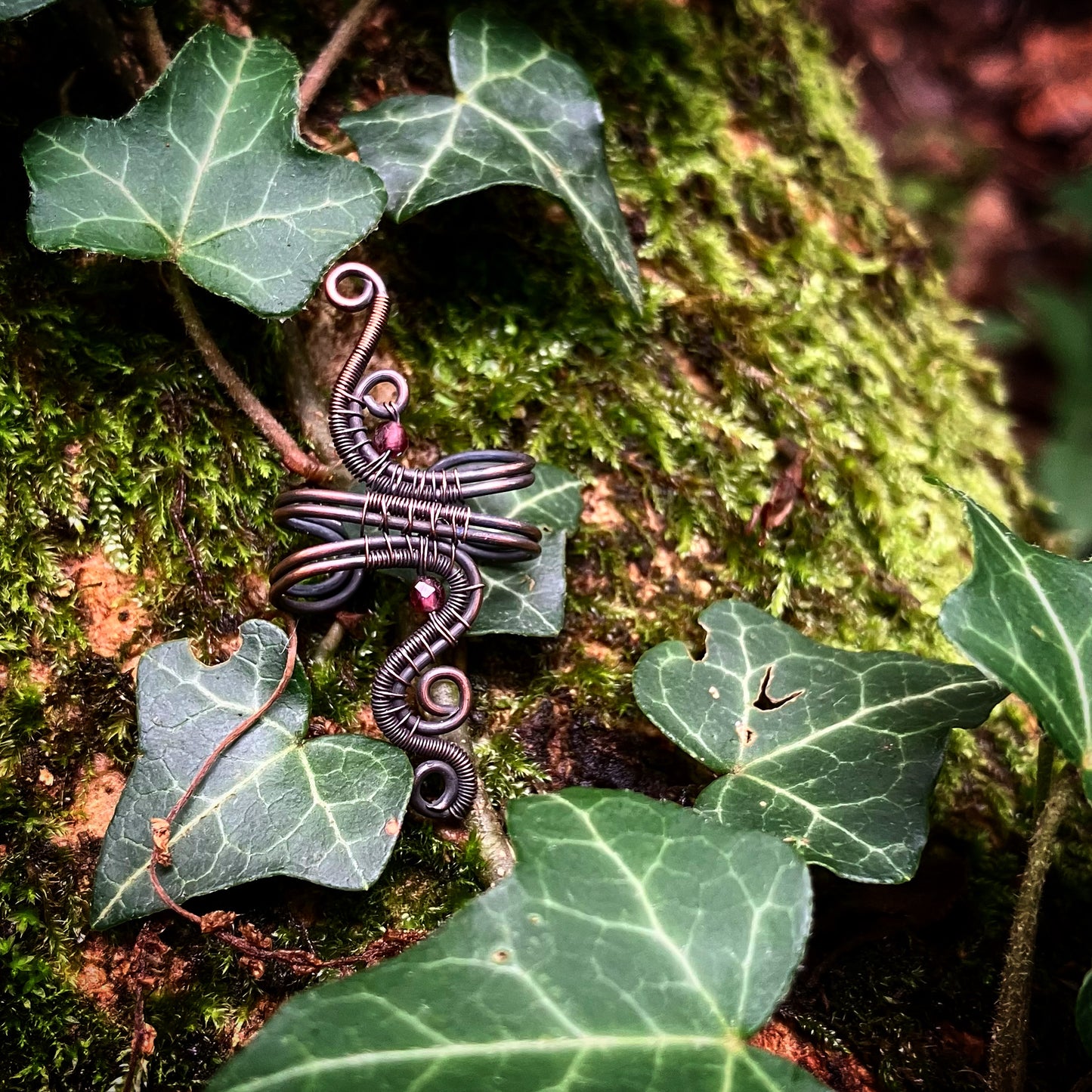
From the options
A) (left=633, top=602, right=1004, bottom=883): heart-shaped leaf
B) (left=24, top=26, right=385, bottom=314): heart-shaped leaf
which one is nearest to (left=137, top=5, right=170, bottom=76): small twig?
(left=24, top=26, right=385, bottom=314): heart-shaped leaf

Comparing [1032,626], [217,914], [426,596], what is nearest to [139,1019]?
[217,914]

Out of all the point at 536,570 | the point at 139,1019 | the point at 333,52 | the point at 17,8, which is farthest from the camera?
the point at 333,52

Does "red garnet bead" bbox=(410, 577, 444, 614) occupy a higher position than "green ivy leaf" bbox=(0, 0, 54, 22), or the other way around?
"green ivy leaf" bbox=(0, 0, 54, 22)

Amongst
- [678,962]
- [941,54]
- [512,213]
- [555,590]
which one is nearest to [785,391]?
[512,213]

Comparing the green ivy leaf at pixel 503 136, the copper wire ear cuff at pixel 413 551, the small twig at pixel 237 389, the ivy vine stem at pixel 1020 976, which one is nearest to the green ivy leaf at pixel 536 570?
the copper wire ear cuff at pixel 413 551

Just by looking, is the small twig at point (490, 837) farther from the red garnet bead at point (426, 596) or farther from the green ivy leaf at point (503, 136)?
the green ivy leaf at point (503, 136)

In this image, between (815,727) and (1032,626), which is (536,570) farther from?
(1032,626)

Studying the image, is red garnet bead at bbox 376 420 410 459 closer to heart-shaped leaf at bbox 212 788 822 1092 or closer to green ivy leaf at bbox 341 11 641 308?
green ivy leaf at bbox 341 11 641 308
